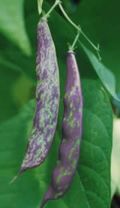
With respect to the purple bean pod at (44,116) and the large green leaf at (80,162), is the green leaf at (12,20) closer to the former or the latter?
the purple bean pod at (44,116)

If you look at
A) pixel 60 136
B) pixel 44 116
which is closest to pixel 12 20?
Answer: pixel 44 116

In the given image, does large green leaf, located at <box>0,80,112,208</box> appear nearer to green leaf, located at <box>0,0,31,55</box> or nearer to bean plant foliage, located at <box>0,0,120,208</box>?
bean plant foliage, located at <box>0,0,120,208</box>

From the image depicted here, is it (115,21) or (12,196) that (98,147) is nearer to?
(12,196)

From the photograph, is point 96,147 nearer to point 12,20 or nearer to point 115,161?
point 115,161

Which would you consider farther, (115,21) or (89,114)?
(115,21)

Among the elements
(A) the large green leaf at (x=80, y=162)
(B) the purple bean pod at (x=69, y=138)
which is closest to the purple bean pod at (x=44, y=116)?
(B) the purple bean pod at (x=69, y=138)

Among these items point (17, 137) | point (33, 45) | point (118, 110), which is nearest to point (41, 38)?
point (33, 45)
